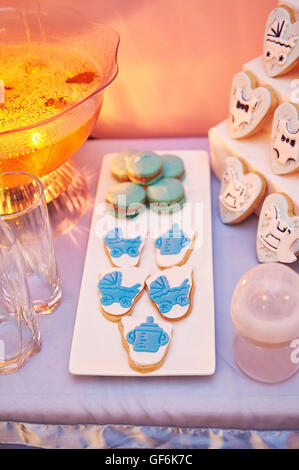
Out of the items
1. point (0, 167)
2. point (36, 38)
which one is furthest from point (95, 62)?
point (0, 167)

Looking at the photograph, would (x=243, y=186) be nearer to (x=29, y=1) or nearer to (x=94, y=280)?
(x=94, y=280)

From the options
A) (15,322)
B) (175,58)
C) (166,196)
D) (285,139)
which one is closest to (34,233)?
(15,322)

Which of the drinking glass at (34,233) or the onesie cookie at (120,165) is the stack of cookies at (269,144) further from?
the drinking glass at (34,233)

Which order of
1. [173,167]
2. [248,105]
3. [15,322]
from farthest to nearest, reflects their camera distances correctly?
[173,167]
[248,105]
[15,322]

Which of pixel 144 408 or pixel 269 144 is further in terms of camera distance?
pixel 269 144

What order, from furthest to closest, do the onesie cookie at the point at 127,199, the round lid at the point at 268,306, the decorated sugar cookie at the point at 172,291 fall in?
the onesie cookie at the point at 127,199
the decorated sugar cookie at the point at 172,291
the round lid at the point at 268,306

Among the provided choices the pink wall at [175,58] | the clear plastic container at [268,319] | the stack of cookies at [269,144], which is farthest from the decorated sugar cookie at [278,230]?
the pink wall at [175,58]

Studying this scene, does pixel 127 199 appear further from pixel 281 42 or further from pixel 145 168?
pixel 281 42
